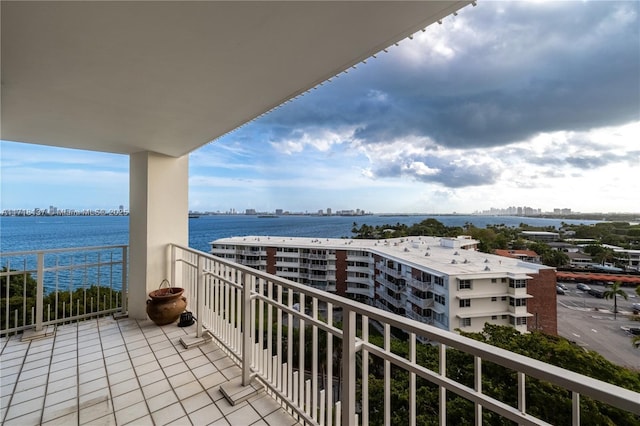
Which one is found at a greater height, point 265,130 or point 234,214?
point 265,130

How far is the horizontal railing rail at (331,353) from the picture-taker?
811 millimetres

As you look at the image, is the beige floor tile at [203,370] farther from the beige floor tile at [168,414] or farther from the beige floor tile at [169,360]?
the beige floor tile at [168,414]

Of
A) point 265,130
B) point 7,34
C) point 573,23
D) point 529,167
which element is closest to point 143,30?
point 7,34

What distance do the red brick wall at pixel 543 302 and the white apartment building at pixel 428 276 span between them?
29 millimetres

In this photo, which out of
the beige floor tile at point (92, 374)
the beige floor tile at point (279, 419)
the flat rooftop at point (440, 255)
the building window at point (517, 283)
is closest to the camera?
the beige floor tile at point (279, 419)

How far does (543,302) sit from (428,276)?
4.17 m

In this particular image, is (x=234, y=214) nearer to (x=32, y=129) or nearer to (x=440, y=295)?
(x=440, y=295)

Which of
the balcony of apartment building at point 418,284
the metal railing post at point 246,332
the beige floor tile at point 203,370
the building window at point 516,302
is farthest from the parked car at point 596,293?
the beige floor tile at point 203,370

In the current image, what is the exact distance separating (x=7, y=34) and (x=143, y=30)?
2.41 ft

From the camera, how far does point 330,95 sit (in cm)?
1548

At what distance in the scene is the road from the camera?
7.48 metres

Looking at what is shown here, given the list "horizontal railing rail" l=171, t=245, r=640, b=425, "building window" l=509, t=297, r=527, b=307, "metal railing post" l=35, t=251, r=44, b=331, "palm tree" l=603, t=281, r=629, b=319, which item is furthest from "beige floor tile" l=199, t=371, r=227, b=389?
"building window" l=509, t=297, r=527, b=307

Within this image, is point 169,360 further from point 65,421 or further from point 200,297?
point 65,421

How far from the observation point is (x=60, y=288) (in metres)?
4.07
